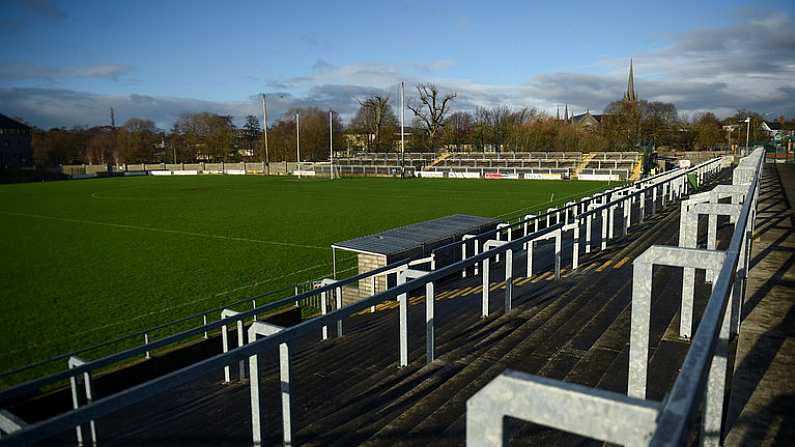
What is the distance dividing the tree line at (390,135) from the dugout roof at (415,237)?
70790 millimetres

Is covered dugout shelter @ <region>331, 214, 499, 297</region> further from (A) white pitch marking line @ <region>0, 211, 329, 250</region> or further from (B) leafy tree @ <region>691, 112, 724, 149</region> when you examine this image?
(B) leafy tree @ <region>691, 112, 724, 149</region>

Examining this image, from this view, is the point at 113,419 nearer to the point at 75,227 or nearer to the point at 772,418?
the point at 772,418

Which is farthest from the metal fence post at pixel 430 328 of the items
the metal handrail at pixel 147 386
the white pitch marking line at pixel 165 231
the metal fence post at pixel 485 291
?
the white pitch marking line at pixel 165 231

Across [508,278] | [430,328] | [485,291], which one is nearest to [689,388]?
[430,328]

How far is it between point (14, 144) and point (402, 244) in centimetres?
11155

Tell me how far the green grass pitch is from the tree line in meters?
49.5

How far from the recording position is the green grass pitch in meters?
13.1

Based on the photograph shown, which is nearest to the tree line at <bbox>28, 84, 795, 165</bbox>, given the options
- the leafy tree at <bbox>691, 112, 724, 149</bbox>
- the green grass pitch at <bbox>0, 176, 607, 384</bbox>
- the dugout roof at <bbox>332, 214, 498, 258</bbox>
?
the leafy tree at <bbox>691, 112, 724, 149</bbox>

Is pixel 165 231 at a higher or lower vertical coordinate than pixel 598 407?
lower

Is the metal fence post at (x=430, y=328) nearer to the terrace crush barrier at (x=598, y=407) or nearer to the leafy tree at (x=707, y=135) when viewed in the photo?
the terrace crush barrier at (x=598, y=407)

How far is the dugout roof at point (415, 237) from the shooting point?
1317 centimetres

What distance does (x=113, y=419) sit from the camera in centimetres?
657

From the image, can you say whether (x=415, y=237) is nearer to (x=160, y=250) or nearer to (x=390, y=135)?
(x=160, y=250)

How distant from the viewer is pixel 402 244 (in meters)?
13.6
